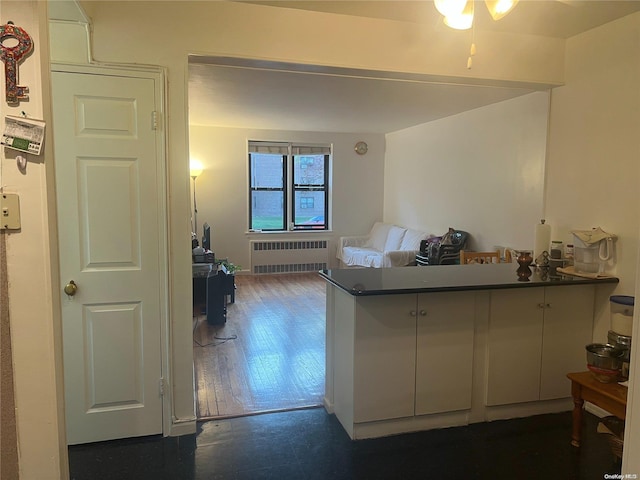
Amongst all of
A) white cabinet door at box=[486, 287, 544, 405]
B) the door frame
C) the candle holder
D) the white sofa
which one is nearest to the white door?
the door frame

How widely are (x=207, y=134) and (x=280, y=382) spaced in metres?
4.93

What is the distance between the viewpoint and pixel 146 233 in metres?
2.51

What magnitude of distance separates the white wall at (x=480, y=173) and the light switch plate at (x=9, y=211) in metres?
3.50

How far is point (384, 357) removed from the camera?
2.58 metres

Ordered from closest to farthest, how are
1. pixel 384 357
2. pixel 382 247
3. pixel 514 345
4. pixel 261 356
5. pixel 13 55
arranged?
pixel 13 55
pixel 384 357
pixel 514 345
pixel 261 356
pixel 382 247

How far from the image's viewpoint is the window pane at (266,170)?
7.71 meters

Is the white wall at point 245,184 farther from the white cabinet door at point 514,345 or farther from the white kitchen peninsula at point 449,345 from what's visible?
the white cabinet door at point 514,345

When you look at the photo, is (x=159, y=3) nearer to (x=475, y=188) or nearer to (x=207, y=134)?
(x=475, y=188)

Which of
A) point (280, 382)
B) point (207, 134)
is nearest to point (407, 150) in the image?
point (207, 134)

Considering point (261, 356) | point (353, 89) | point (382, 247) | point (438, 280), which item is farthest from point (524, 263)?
point (382, 247)

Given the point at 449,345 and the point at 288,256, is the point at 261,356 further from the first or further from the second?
the point at 288,256

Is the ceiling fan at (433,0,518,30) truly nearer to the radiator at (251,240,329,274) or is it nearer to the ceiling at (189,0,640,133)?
the ceiling at (189,0,640,133)

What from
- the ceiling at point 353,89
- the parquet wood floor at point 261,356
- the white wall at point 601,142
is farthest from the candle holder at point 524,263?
the parquet wood floor at point 261,356

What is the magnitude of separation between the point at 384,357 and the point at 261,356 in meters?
1.66
